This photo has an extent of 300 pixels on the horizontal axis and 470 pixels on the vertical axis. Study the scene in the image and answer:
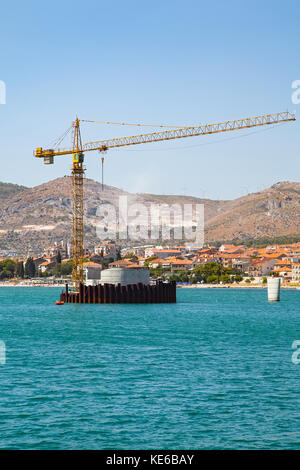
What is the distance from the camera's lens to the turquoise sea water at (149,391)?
68.9ft

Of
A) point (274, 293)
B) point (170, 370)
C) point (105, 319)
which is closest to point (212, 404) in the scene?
point (170, 370)

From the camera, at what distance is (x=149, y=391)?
27359 millimetres

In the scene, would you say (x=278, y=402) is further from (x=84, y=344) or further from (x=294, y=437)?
(x=84, y=344)

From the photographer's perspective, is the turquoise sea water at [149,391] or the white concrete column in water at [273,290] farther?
the white concrete column in water at [273,290]

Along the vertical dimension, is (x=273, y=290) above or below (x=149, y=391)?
above

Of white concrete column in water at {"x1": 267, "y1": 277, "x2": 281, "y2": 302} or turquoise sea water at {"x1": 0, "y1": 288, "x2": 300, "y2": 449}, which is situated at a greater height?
white concrete column in water at {"x1": 267, "y1": 277, "x2": 281, "y2": 302}

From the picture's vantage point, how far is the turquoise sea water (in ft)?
68.9

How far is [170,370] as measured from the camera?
107 feet

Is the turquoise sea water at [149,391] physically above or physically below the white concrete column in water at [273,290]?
below

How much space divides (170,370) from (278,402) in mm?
8012

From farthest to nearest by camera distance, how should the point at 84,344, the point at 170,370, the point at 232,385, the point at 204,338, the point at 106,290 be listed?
the point at 106,290, the point at 204,338, the point at 84,344, the point at 170,370, the point at 232,385

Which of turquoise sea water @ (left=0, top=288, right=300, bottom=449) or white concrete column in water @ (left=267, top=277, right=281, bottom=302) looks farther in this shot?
white concrete column in water @ (left=267, top=277, right=281, bottom=302)

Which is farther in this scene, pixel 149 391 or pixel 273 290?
pixel 273 290
